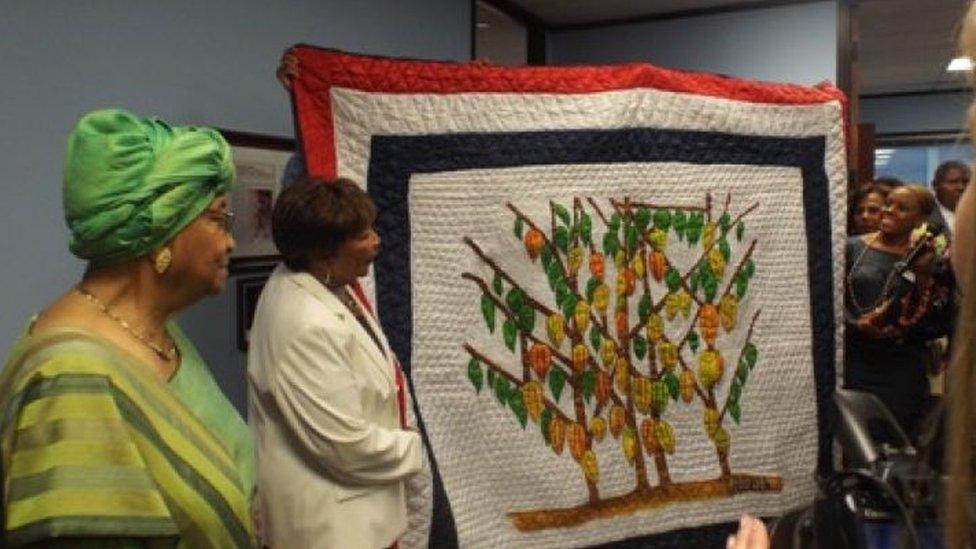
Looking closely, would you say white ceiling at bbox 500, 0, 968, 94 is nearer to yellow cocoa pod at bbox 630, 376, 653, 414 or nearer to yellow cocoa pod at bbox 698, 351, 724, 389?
yellow cocoa pod at bbox 698, 351, 724, 389

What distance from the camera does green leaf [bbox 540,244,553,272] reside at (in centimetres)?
218

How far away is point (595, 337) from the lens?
2.27 m

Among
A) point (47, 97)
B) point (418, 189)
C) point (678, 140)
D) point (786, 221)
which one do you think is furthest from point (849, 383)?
point (47, 97)

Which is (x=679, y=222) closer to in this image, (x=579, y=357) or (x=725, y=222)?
(x=725, y=222)

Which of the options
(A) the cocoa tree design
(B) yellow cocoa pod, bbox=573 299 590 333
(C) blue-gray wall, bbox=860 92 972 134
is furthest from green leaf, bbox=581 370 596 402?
(C) blue-gray wall, bbox=860 92 972 134

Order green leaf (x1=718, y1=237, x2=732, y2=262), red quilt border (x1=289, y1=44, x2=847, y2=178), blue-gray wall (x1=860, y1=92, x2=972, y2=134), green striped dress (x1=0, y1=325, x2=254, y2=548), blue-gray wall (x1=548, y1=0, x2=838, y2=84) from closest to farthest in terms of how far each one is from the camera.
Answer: green striped dress (x1=0, y1=325, x2=254, y2=548), red quilt border (x1=289, y1=44, x2=847, y2=178), green leaf (x1=718, y1=237, x2=732, y2=262), blue-gray wall (x1=548, y1=0, x2=838, y2=84), blue-gray wall (x1=860, y1=92, x2=972, y2=134)

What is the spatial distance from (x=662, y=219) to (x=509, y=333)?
0.56m

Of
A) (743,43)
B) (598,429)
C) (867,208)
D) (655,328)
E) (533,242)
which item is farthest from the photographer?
(743,43)

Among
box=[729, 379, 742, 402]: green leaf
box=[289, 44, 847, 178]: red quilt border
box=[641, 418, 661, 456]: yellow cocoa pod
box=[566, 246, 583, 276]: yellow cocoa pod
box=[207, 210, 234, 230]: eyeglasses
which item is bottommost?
box=[641, 418, 661, 456]: yellow cocoa pod

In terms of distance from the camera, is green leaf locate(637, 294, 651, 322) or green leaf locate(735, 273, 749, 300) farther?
green leaf locate(735, 273, 749, 300)

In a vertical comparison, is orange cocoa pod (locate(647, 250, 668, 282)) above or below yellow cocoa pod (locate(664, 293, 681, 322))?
above

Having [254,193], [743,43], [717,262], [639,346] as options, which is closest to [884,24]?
[743,43]

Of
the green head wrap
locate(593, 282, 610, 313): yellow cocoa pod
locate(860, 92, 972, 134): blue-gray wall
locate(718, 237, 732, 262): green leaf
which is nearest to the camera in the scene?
the green head wrap

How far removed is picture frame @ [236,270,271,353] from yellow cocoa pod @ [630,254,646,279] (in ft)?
3.12
